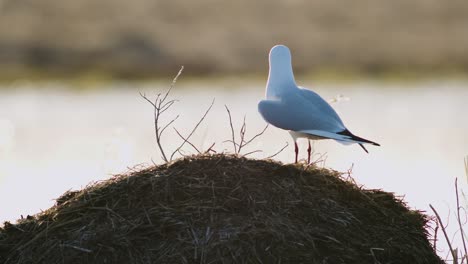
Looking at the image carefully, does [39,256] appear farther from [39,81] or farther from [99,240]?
[39,81]

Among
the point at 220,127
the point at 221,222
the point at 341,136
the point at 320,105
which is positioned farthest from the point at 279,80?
the point at 220,127

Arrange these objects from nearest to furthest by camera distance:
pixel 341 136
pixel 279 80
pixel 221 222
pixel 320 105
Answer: pixel 221 222, pixel 341 136, pixel 320 105, pixel 279 80

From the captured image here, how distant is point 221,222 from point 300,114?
204 centimetres

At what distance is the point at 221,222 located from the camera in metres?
9.27

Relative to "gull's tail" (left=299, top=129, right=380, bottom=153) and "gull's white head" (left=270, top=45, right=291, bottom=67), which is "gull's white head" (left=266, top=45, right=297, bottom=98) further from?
"gull's tail" (left=299, top=129, right=380, bottom=153)

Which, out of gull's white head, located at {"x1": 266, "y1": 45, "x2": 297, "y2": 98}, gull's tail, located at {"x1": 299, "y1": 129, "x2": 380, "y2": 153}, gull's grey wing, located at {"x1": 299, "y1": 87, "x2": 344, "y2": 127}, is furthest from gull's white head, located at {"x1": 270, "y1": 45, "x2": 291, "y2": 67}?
gull's tail, located at {"x1": 299, "y1": 129, "x2": 380, "y2": 153}

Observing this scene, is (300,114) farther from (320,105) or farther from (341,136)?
(341,136)

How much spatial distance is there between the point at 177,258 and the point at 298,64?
23385mm

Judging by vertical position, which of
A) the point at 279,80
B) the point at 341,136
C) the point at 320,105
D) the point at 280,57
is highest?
the point at 280,57

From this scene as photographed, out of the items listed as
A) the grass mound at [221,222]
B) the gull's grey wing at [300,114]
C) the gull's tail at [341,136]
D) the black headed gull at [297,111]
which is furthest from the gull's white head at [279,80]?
the grass mound at [221,222]

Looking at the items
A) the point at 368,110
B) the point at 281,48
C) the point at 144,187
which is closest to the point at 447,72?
the point at 368,110

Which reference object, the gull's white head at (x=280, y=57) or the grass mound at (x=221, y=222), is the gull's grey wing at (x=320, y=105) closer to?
the gull's white head at (x=280, y=57)

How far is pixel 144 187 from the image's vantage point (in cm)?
977

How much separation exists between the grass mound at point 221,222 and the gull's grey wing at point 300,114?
98cm
